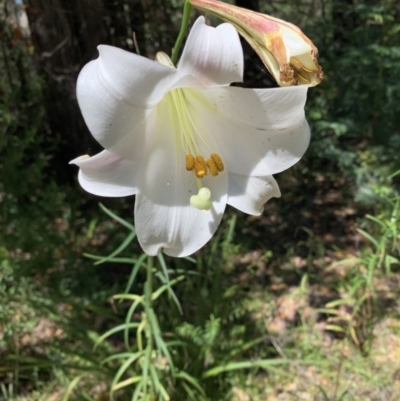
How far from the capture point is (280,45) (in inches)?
26.7

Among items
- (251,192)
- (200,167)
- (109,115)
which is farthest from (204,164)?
(109,115)

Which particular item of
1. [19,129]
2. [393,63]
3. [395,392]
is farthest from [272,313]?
[19,129]

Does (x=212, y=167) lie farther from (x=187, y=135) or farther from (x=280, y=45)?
(x=280, y=45)

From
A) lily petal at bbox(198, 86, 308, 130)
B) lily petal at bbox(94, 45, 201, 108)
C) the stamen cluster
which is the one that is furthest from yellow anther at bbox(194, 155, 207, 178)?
lily petal at bbox(94, 45, 201, 108)

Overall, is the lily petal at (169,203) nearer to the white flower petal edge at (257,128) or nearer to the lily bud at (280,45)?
the white flower petal edge at (257,128)

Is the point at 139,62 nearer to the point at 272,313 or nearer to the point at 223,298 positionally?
the point at 223,298

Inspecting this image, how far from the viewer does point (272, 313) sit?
2.40 m

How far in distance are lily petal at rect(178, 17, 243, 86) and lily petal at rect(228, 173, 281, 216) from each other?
271 millimetres

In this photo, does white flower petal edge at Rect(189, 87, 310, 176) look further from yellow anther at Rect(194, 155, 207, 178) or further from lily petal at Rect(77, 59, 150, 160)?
lily petal at Rect(77, 59, 150, 160)

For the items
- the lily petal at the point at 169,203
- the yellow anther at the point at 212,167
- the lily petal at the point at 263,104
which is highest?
the lily petal at the point at 263,104

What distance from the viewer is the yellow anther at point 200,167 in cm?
90

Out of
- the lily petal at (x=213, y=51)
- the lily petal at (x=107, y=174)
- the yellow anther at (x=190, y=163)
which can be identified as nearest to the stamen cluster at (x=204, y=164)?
the yellow anther at (x=190, y=163)

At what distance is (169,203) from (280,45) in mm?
389

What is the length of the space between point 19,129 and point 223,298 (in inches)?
56.5
